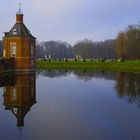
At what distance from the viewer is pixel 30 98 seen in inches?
691

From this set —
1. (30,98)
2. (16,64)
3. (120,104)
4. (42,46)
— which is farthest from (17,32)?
(42,46)

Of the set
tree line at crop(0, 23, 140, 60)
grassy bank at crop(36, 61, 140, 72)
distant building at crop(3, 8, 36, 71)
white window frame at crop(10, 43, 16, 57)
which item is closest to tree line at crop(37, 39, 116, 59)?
tree line at crop(0, 23, 140, 60)

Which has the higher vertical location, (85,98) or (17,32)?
(17,32)

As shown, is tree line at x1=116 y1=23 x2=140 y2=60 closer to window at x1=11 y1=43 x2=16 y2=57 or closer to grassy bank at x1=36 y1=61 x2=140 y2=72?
grassy bank at x1=36 y1=61 x2=140 y2=72

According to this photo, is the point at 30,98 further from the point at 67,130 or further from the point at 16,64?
the point at 16,64

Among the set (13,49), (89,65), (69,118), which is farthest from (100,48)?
(69,118)

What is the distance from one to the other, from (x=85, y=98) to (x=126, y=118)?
5732 mm

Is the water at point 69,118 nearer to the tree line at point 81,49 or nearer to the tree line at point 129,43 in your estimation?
the tree line at point 129,43

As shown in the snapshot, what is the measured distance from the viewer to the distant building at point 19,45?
4484cm

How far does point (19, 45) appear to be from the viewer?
148 ft

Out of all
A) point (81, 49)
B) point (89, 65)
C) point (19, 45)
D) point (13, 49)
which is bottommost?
point (89, 65)

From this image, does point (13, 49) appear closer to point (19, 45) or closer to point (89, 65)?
point (19, 45)

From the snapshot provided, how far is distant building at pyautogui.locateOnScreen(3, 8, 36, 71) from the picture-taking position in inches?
1766

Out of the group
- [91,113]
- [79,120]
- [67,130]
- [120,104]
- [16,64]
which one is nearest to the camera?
[67,130]
